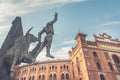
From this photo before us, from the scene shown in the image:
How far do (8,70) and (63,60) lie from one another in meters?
35.2

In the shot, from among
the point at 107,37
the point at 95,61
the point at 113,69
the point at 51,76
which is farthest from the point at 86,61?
the point at 51,76

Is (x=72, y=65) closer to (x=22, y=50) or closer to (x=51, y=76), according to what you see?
(x=51, y=76)

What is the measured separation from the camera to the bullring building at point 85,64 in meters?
30.8

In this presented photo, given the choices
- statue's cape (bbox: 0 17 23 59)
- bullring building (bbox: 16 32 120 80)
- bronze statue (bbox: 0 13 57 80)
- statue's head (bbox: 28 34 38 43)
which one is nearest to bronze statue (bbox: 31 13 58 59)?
bronze statue (bbox: 0 13 57 80)

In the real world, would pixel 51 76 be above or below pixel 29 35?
above

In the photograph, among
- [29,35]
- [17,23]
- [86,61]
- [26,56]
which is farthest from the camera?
[86,61]

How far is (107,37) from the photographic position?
3628cm

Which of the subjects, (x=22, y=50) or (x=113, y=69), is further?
(x=113, y=69)

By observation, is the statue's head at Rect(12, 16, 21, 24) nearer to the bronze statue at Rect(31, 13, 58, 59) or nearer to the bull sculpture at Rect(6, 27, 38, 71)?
the bull sculpture at Rect(6, 27, 38, 71)

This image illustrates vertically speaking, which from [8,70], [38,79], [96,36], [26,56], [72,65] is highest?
[96,36]

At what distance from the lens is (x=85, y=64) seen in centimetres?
3067

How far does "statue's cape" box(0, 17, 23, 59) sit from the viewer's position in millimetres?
5904

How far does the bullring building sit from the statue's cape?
24.0 metres

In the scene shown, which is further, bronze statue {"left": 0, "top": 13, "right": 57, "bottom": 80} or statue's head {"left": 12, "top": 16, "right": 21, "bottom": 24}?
statue's head {"left": 12, "top": 16, "right": 21, "bottom": 24}
